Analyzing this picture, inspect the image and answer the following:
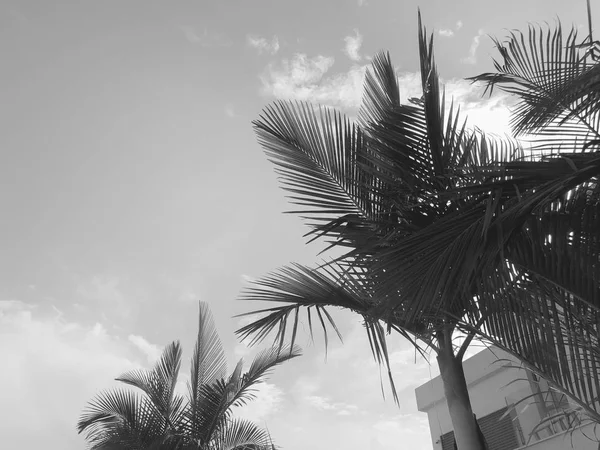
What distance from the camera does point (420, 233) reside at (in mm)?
2365

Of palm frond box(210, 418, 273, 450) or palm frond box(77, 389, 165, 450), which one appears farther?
palm frond box(210, 418, 273, 450)

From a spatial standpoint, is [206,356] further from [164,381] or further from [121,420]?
[121,420]

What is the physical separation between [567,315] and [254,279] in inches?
79.2

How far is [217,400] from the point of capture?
9.10 meters

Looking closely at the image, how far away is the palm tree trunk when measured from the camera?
144 inches

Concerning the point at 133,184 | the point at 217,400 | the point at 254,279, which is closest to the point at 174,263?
the point at 133,184

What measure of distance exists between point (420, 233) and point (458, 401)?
5.98 ft

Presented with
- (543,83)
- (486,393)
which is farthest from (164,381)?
(543,83)

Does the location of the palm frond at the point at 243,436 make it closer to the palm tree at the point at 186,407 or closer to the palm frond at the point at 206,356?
the palm tree at the point at 186,407

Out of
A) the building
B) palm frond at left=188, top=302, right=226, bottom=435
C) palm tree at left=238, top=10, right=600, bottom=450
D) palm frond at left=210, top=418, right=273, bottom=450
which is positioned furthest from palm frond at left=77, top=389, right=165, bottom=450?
palm tree at left=238, top=10, right=600, bottom=450

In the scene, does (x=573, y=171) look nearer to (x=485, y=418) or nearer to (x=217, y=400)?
(x=217, y=400)

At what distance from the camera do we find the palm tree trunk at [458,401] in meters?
3.65

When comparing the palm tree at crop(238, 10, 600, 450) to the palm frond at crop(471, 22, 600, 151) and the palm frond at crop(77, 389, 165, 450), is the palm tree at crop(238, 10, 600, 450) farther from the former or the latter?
the palm frond at crop(77, 389, 165, 450)

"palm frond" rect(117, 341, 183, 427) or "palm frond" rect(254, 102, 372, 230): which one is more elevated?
"palm frond" rect(117, 341, 183, 427)
